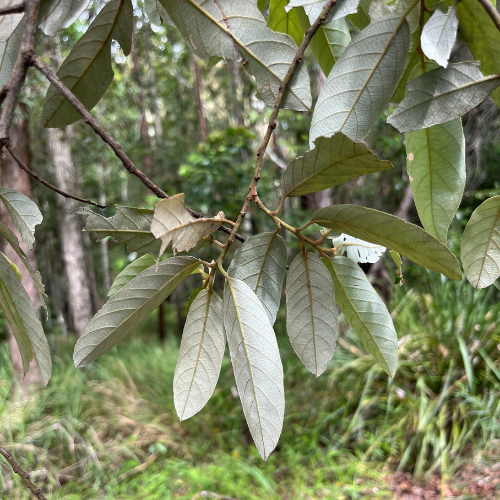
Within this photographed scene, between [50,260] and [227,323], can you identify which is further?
[50,260]

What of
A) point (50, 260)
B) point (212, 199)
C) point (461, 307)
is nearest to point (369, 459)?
point (461, 307)

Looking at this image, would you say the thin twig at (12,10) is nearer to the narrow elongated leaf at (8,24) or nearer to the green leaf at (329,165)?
the narrow elongated leaf at (8,24)

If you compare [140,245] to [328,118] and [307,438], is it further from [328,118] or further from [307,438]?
[307,438]

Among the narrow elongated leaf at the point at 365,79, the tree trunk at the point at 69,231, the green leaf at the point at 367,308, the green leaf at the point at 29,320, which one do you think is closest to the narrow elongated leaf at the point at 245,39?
the narrow elongated leaf at the point at 365,79

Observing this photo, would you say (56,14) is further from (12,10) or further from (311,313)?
(311,313)

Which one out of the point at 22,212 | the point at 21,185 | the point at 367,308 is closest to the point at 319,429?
the point at 367,308

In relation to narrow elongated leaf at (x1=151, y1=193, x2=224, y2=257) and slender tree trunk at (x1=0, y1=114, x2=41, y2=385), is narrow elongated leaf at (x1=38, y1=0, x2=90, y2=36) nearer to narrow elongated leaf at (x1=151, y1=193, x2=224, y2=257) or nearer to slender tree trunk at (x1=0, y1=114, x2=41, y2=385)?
narrow elongated leaf at (x1=151, y1=193, x2=224, y2=257)
